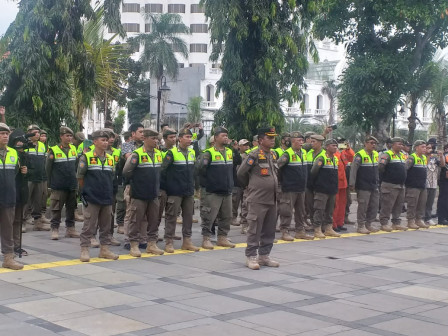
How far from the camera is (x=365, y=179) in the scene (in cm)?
1503

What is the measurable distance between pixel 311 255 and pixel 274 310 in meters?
4.08

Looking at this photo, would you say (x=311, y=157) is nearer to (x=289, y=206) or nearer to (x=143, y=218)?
(x=289, y=206)

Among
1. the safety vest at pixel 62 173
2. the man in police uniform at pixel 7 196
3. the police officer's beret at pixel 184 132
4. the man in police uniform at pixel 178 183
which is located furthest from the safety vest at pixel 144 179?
the safety vest at pixel 62 173

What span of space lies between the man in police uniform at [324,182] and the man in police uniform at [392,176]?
178cm

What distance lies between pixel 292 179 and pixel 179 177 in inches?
96.9

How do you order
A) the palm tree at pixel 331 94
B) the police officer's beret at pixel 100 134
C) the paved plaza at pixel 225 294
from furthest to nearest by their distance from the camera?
the palm tree at pixel 331 94
the police officer's beret at pixel 100 134
the paved plaza at pixel 225 294

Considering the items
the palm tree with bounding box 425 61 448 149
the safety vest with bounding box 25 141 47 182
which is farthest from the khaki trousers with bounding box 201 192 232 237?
the palm tree with bounding box 425 61 448 149

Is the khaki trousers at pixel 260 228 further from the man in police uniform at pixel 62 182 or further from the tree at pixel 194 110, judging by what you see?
the tree at pixel 194 110

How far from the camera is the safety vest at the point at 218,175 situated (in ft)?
39.7

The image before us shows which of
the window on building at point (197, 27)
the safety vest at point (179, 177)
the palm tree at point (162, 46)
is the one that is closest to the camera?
the safety vest at point (179, 177)

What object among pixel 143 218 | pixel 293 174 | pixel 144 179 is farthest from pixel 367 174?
pixel 144 179

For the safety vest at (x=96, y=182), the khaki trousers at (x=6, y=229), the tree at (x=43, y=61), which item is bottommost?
the khaki trousers at (x=6, y=229)

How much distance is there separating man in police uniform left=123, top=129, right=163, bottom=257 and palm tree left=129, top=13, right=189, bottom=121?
167 ft

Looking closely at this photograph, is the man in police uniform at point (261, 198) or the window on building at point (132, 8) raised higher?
the window on building at point (132, 8)
